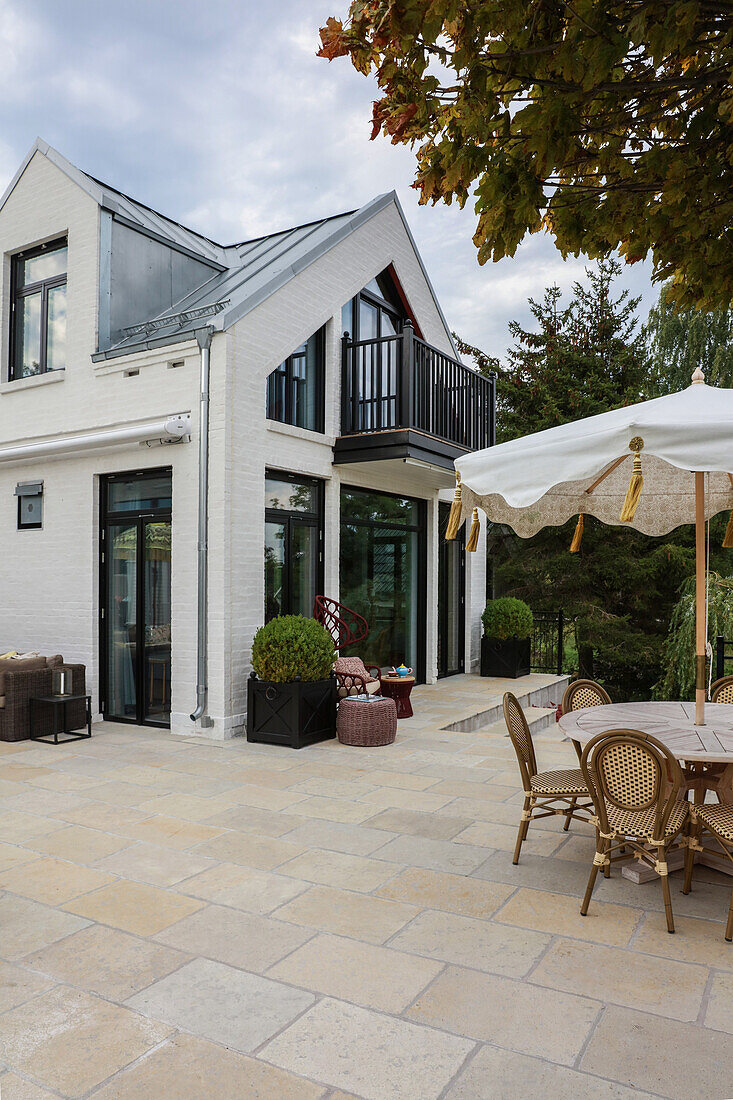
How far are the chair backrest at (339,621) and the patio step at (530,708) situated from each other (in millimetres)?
1457

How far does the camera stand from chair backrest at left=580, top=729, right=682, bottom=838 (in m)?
3.24

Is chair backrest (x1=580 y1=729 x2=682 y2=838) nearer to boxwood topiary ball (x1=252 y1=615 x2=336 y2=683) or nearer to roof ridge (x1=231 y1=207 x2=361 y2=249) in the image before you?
boxwood topiary ball (x1=252 y1=615 x2=336 y2=683)

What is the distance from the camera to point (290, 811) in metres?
4.97

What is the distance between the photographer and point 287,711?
6.92m

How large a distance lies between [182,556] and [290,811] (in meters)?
3.25

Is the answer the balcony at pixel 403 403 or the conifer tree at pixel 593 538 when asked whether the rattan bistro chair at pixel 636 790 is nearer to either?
the balcony at pixel 403 403

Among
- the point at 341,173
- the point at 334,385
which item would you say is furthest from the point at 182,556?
the point at 341,173

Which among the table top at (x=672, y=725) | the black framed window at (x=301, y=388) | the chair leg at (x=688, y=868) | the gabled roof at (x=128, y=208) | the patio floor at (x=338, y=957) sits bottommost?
the patio floor at (x=338, y=957)

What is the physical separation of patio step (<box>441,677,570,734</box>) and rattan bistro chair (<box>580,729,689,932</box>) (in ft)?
14.6

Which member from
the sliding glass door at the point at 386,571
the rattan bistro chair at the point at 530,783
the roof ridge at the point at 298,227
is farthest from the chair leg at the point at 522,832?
the roof ridge at the point at 298,227

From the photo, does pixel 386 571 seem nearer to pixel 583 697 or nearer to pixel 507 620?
pixel 507 620

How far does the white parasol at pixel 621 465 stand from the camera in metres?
3.38

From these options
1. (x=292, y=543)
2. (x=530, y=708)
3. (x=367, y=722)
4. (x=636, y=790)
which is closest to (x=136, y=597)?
(x=292, y=543)

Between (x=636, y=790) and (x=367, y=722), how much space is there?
12.6ft
